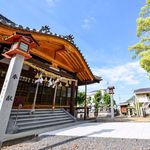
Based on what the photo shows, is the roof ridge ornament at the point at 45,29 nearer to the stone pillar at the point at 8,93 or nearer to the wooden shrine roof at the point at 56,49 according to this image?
the wooden shrine roof at the point at 56,49

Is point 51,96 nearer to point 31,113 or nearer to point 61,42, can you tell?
point 31,113

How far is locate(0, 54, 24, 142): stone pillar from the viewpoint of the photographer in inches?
136

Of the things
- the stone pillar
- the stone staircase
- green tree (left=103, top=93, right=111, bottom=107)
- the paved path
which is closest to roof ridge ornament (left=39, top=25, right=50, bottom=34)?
the stone pillar

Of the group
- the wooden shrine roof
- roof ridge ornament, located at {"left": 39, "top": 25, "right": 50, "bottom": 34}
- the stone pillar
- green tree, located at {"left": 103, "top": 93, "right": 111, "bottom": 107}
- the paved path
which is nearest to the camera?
the stone pillar

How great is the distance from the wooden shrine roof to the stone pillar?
1.91 m

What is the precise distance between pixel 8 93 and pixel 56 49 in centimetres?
568

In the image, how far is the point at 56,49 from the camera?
8.84 meters

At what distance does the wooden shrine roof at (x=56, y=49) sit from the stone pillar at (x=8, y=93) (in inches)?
75.3

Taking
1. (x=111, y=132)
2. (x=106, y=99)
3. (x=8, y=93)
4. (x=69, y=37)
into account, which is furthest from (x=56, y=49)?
(x=106, y=99)

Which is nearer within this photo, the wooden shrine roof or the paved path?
the paved path

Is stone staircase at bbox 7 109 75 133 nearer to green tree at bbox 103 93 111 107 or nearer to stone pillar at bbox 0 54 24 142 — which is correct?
stone pillar at bbox 0 54 24 142

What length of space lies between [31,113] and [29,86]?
2.48 meters

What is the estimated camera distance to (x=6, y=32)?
5.60 m

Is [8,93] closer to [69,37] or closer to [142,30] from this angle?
[69,37]
